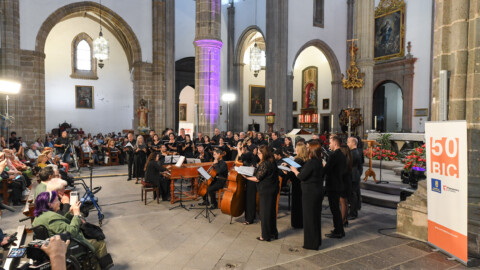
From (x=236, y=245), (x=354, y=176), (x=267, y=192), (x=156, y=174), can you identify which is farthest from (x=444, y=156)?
(x=156, y=174)

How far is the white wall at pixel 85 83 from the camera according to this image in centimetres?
2083

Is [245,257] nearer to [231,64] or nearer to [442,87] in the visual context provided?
[442,87]

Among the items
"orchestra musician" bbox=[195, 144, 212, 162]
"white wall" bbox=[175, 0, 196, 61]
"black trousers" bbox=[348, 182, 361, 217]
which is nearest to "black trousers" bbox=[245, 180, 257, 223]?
"black trousers" bbox=[348, 182, 361, 217]

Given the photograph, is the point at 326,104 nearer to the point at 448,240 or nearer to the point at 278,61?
the point at 278,61

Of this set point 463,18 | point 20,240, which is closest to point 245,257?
point 20,240

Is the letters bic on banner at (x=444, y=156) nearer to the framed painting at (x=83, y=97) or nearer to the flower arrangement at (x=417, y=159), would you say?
the flower arrangement at (x=417, y=159)

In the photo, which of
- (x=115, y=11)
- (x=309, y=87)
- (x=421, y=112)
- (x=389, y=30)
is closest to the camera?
(x=115, y=11)

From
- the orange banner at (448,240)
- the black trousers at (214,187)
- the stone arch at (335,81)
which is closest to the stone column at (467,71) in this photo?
the orange banner at (448,240)

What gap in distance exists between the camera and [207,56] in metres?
12.4

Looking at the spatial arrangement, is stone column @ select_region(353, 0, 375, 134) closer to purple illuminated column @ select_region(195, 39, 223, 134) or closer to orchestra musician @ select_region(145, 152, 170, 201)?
purple illuminated column @ select_region(195, 39, 223, 134)

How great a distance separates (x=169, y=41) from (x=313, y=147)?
1548 cm

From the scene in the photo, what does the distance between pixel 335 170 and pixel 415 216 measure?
1.38 meters

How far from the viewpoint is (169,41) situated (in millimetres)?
18141

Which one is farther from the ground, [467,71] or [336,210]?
[467,71]
